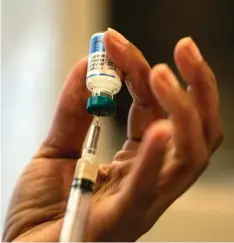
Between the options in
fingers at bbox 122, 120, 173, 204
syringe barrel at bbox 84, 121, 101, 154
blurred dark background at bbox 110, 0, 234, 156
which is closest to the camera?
fingers at bbox 122, 120, 173, 204

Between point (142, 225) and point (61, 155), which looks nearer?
point (142, 225)

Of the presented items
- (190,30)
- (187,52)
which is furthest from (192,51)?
(190,30)

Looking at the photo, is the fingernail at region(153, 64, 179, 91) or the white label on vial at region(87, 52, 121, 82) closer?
the fingernail at region(153, 64, 179, 91)

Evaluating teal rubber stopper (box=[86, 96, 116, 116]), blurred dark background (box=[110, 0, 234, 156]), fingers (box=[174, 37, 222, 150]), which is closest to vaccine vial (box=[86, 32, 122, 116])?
teal rubber stopper (box=[86, 96, 116, 116])

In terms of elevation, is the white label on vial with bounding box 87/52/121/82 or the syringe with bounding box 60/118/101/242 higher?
the white label on vial with bounding box 87/52/121/82

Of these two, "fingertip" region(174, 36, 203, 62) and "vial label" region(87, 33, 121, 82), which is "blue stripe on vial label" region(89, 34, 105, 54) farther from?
"fingertip" region(174, 36, 203, 62)

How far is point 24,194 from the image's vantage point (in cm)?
73

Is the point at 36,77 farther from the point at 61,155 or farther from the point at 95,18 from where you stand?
the point at 61,155

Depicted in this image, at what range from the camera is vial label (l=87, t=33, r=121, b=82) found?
25.4 inches

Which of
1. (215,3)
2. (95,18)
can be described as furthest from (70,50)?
(215,3)

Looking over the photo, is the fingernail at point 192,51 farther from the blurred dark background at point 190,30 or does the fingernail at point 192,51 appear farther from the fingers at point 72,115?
the blurred dark background at point 190,30

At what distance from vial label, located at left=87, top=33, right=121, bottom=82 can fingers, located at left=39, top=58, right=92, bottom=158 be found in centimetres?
5

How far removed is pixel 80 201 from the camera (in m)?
0.58

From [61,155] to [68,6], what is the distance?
41 cm
